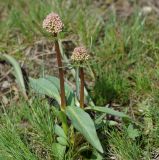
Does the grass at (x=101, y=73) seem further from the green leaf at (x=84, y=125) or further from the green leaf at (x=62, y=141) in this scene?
the green leaf at (x=84, y=125)

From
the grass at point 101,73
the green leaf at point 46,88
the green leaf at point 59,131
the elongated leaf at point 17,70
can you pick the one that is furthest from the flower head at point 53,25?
the elongated leaf at point 17,70

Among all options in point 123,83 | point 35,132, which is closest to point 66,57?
point 123,83

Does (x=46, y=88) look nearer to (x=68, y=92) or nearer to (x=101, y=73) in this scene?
(x=68, y=92)

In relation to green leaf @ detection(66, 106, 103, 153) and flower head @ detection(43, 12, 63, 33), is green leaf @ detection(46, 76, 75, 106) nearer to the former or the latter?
green leaf @ detection(66, 106, 103, 153)

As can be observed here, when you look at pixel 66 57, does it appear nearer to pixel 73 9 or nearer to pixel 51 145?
pixel 73 9

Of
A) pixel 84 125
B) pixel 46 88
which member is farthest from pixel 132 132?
pixel 46 88
